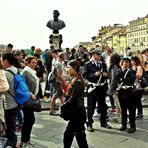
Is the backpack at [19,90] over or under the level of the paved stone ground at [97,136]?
over

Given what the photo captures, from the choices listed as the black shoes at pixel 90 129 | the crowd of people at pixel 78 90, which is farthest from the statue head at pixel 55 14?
the black shoes at pixel 90 129

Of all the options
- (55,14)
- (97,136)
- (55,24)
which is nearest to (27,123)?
(97,136)

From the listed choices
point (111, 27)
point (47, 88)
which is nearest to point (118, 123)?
point (47, 88)

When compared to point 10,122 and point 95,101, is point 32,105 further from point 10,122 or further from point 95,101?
point 95,101

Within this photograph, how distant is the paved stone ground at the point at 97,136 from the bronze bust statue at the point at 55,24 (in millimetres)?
10126

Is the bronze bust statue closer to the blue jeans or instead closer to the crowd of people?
the crowd of people

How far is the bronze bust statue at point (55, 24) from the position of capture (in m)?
19.1

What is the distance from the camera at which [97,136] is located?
7.88 meters

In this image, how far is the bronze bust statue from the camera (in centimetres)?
1911

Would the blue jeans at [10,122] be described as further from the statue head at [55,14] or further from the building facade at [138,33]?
the building facade at [138,33]

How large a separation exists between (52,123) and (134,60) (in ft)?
7.92

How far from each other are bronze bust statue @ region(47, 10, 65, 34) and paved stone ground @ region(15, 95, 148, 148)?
10.1 m

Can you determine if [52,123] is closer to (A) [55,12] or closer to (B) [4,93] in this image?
(B) [4,93]

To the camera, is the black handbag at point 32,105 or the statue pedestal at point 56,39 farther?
the statue pedestal at point 56,39
